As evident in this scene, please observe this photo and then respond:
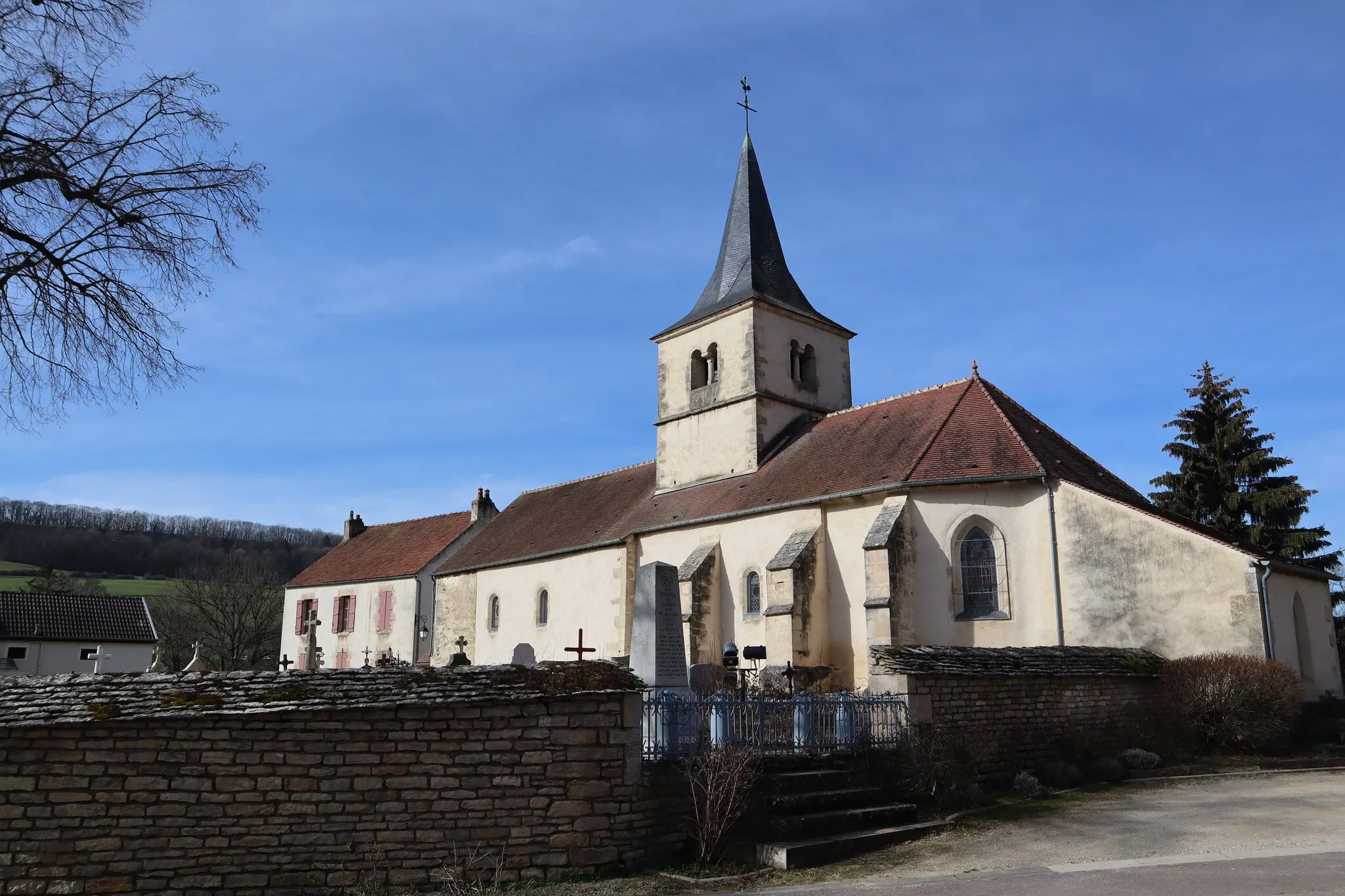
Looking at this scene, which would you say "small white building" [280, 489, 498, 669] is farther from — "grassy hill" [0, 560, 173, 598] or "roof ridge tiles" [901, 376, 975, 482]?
"grassy hill" [0, 560, 173, 598]

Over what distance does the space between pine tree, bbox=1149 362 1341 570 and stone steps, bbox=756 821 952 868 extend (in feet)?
66.4

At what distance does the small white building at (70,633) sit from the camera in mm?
36750

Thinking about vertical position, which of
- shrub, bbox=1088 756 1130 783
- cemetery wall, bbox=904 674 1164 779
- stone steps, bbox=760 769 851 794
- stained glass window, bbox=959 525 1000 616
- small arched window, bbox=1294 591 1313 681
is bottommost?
shrub, bbox=1088 756 1130 783

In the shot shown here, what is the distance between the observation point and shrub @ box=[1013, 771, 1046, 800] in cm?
1270

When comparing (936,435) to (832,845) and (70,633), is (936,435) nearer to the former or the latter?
(832,845)

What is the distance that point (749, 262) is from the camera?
2870 centimetres

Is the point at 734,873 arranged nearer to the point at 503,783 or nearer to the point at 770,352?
the point at 503,783

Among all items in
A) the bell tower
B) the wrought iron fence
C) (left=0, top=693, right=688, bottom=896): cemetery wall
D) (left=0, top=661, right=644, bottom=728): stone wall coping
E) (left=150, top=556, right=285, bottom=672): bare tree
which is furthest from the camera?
(left=150, top=556, right=285, bottom=672): bare tree

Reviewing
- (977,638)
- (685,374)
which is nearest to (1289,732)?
(977,638)

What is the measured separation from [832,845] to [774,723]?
1769 mm

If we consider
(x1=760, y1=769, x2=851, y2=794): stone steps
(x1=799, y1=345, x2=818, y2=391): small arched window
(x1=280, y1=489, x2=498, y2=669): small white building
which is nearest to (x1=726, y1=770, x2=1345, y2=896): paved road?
(x1=760, y1=769, x2=851, y2=794): stone steps

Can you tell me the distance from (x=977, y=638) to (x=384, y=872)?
13545mm

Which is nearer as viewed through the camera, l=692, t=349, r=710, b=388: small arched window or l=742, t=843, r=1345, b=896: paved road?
l=742, t=843, r=1345, b=896: paved road

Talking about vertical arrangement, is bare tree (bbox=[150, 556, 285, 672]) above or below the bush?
above
